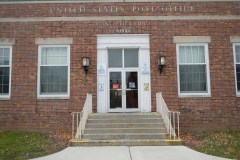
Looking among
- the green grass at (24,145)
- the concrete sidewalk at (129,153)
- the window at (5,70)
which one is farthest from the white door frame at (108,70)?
the window at (5,70)

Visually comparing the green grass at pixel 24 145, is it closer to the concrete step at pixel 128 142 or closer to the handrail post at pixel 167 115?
the concrete step at pixel 128 142

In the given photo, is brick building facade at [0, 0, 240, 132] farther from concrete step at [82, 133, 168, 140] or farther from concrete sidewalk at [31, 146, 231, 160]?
concrete sidewalk at [31, 146, 231, 160]

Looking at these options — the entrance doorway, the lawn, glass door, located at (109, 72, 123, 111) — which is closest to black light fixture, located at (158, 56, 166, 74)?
the entrance doorway

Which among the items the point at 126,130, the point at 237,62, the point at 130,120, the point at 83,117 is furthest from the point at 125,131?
the point at 237,62

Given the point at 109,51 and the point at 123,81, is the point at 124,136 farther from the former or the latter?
the point at 109,51

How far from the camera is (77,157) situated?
8.38m

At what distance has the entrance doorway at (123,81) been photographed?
1369cm

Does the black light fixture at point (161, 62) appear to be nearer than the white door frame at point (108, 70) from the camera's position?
Yes

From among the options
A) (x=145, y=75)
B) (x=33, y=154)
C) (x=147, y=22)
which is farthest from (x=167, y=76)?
(x=33, y=154)

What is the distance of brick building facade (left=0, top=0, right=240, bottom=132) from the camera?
1332 cm

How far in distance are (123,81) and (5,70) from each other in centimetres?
556

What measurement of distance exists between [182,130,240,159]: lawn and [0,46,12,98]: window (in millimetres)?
8243

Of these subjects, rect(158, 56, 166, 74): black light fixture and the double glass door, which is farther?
the double glass door

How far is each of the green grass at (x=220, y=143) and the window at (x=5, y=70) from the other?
8.63 meters
